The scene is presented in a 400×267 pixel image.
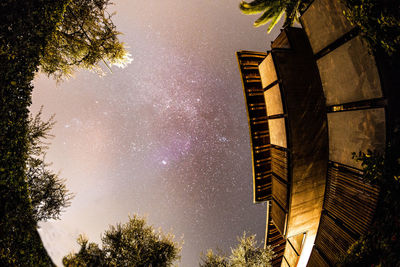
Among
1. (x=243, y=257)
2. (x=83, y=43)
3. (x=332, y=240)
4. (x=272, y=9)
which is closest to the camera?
(x=332, y=240)

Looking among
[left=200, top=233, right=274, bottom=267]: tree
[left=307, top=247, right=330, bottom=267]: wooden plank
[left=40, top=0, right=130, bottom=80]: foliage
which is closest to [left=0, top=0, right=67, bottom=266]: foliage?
[left=40, top=0, right=130, bottom=80]: foliage

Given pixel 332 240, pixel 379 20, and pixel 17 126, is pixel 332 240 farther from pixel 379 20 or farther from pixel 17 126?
pixel 17 126

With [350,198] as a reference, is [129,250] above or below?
below

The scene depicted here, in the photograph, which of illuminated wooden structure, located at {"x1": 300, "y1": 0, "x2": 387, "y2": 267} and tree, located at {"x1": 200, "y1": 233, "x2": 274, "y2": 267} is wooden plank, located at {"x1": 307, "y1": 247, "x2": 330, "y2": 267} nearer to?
illuminated wooden structure, located at {"x1": 300, "y1": 0, "x2": 387, "y2": 267}

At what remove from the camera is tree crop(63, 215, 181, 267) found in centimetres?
1204

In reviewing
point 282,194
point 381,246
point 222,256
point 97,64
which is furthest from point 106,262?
point 381,246

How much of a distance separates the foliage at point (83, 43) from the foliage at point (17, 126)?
3.93 metres

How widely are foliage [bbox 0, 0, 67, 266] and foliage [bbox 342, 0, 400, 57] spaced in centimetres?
1024

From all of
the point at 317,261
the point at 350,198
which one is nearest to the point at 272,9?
the point at 350,198

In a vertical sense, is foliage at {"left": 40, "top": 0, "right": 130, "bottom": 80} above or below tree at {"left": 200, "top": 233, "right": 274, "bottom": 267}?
above

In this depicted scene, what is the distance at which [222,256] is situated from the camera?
50.0ft

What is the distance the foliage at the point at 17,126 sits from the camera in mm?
4586

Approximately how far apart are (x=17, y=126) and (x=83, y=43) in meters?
7.37

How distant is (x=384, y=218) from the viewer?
3.74 meters
